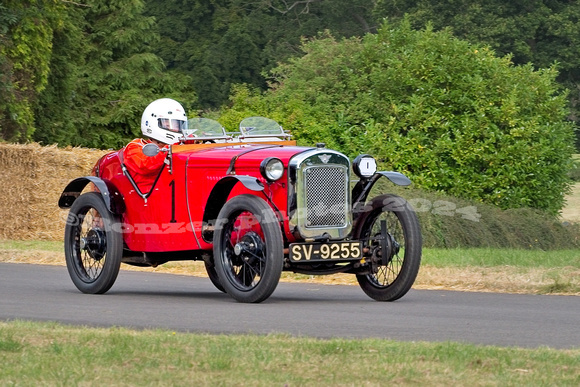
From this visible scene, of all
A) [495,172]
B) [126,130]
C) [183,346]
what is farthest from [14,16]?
[183,346]

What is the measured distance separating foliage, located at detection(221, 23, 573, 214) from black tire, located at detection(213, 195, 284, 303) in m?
13.0

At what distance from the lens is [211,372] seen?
6.18 m

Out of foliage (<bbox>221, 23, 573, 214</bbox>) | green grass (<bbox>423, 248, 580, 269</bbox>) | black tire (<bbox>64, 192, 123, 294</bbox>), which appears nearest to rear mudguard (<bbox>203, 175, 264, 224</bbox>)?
black tire (<bbox>64, 192, 123, 294</bbox>)

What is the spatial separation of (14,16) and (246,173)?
64.2 feet

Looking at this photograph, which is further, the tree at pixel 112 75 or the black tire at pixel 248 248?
the tree at pixel 112 75

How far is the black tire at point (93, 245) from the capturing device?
11484mm

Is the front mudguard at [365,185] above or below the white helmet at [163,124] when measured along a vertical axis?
below

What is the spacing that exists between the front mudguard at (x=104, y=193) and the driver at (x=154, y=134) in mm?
333

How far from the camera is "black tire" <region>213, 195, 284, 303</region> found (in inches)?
389

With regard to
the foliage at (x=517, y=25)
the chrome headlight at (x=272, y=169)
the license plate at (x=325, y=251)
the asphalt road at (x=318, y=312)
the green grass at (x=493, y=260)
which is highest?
the foliage at (x=517, y=25)

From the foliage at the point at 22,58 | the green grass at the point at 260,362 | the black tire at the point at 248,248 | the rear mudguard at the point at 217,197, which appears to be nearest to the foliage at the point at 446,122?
the foliage at the point at 22,58

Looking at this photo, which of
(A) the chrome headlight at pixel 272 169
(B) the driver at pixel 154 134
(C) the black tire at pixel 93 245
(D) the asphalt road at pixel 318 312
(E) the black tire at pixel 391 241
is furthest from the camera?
(B) the driver at pixel 154 134

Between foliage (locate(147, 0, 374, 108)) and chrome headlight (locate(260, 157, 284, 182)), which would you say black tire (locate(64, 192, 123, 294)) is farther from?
foliage (locate(147, 0, 374, 108))

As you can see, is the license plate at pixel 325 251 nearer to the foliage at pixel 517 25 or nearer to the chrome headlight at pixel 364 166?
the chrome headlight at pixel 364 166
